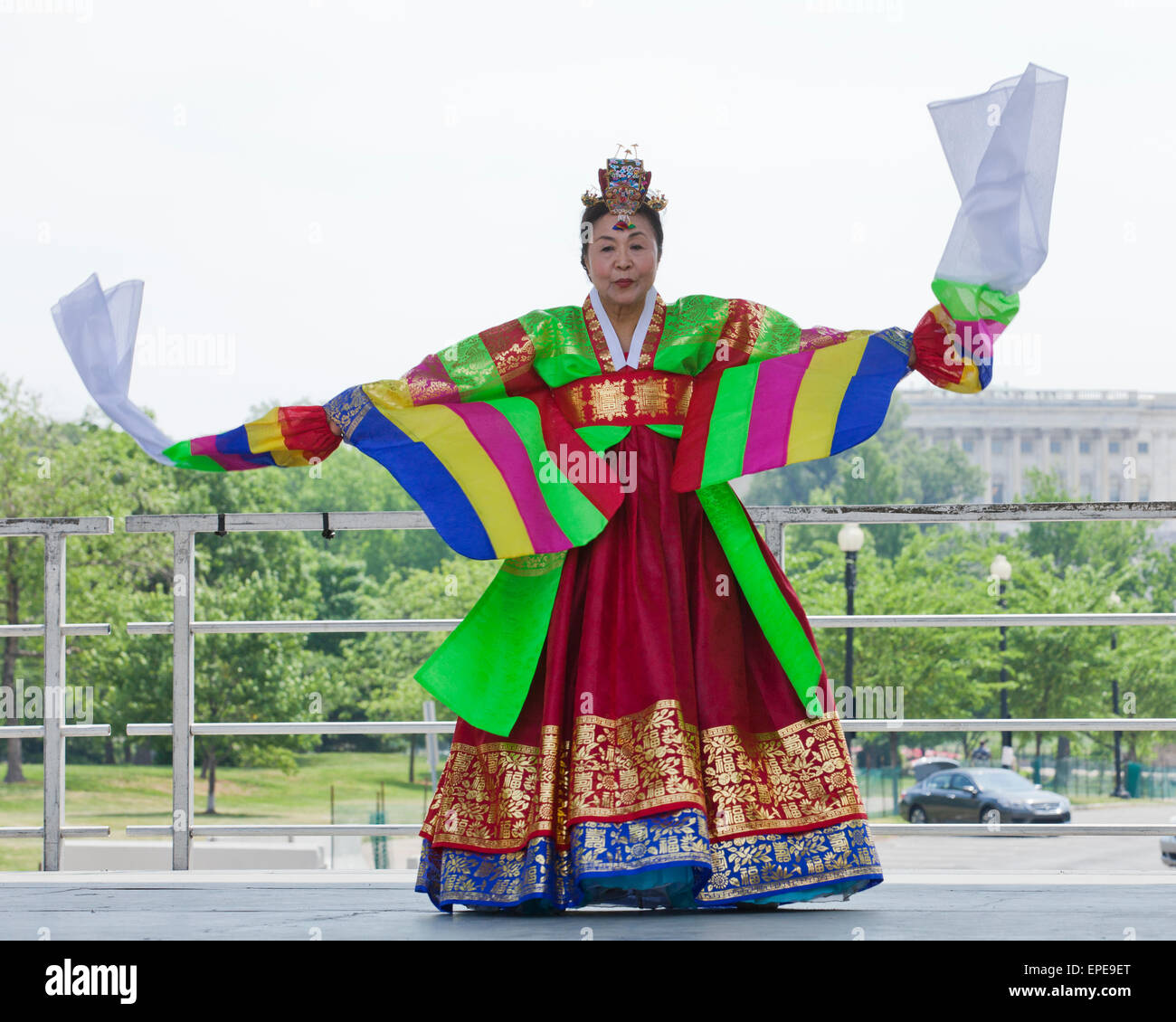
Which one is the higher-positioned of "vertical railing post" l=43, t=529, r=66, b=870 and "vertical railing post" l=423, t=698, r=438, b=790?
"vertical railing post" l=43, t=529, r=66, b=870

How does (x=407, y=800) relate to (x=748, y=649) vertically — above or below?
below

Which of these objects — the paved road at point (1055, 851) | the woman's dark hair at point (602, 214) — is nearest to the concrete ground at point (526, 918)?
the woman's dark hair at point (602, 214)

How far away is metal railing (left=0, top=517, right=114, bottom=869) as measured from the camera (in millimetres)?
4355

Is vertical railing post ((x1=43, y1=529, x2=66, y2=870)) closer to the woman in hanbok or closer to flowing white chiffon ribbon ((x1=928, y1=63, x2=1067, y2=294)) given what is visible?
the woman in hanbok

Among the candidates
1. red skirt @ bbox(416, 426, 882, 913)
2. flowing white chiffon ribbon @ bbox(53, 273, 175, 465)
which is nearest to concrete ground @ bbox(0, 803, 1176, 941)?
red skirt @ bbox(416, 426, 882, 913)

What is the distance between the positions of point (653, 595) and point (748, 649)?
0.31 meters

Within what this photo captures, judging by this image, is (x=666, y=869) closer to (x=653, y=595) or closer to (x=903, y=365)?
(x=653, y=595)

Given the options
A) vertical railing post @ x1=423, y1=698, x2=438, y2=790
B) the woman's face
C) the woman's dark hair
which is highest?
the woman's dark hair

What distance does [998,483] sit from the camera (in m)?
89.1

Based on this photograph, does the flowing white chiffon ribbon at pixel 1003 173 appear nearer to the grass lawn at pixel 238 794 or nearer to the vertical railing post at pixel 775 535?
the vertical railing post at pixel 775 535

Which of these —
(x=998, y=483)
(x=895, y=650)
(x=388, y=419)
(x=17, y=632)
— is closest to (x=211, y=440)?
(x=388, y=419)

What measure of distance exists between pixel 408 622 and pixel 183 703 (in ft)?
2.70

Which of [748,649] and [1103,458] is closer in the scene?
[748,649]

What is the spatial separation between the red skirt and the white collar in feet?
0.66
